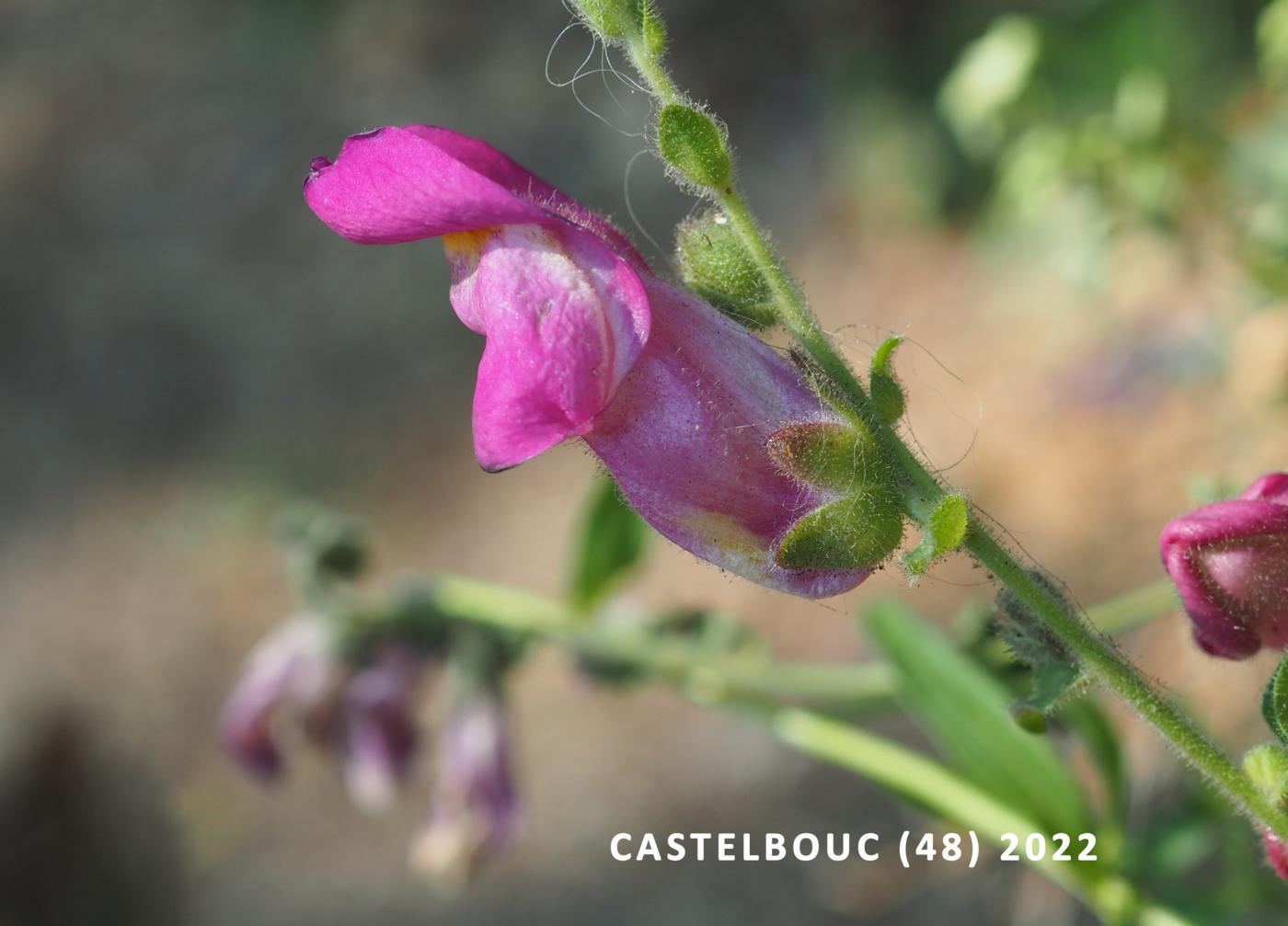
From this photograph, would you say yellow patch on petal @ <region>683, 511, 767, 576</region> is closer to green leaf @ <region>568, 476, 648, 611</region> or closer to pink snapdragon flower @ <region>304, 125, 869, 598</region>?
pink snapdragon flower @ <region>304, 125, 869, 598</region>

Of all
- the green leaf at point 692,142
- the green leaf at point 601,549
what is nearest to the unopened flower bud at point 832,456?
the green leaf at point 692,142

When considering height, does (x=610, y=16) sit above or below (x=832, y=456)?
above

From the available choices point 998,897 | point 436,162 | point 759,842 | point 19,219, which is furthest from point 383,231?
point 19,219

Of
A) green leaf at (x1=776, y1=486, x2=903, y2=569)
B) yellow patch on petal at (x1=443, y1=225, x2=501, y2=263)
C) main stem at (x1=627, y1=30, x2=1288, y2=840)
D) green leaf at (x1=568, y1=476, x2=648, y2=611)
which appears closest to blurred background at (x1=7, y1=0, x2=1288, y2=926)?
green leaf at (x1=568, y1=476, x2=648, y2=611)

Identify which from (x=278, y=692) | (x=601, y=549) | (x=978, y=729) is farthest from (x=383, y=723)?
(x=978, y=729)

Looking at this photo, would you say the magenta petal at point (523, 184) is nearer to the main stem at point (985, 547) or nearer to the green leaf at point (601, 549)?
the main stem at point (985, 547)

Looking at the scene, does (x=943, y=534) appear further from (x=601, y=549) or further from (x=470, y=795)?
(x=470, y=795)
